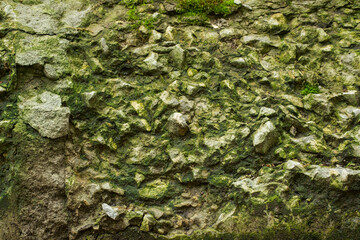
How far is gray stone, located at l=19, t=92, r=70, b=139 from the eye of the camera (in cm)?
282

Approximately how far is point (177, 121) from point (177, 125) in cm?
4

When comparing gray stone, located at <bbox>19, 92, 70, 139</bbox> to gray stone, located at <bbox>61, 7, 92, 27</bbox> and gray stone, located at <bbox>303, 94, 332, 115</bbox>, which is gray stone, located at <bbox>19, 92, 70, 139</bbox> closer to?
gray stone, located at <bbox>61, 7, 92, 27</bbox>

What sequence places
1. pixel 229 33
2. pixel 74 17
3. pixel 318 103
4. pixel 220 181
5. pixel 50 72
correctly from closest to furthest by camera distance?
pixel 220 181 → pixel 50 72 → pixel 318 103 → pixel 74 17 → pixel 229 33

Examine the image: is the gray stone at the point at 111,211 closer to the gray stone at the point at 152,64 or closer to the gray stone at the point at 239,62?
the gray stone at the point at 152,64

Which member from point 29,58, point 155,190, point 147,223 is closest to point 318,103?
point 155,190

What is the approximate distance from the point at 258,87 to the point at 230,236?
1.74m

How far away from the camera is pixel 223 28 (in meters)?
3.76

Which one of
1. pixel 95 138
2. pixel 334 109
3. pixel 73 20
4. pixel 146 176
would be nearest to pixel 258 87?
pixel 334 109

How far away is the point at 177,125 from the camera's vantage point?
299cm

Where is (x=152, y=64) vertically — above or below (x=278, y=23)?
below

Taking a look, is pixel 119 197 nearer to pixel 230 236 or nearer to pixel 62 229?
pixel 62 229

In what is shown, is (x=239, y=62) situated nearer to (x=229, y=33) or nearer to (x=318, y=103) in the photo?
(x=229, y=33)

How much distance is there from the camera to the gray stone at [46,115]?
9.24 ft

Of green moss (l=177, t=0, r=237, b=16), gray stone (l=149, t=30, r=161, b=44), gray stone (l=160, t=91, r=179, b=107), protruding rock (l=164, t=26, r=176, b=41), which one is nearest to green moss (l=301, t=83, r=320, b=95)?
green moss (l=177, t=0, r=237, b=16)
